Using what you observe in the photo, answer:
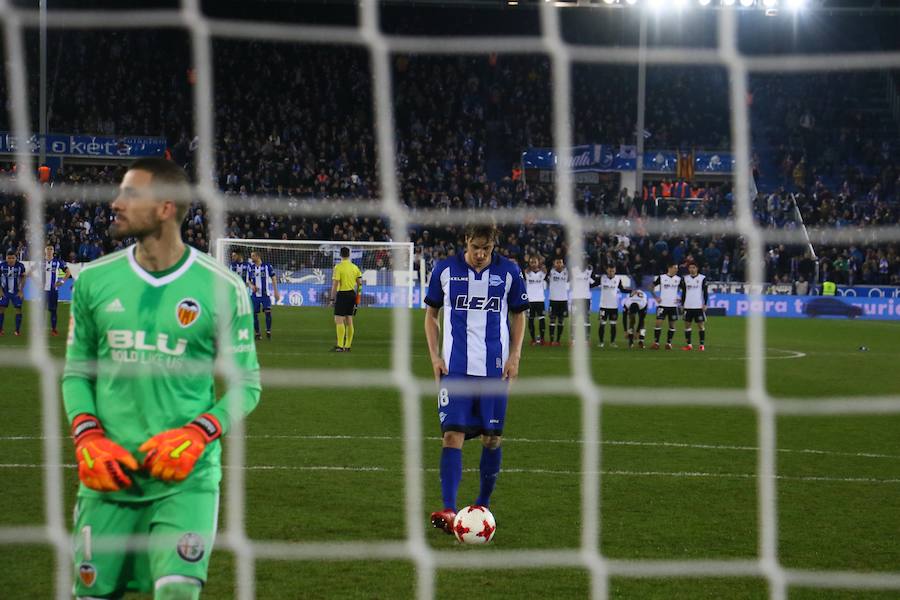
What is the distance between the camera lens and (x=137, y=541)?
3719 millimetres

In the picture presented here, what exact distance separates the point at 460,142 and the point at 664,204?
20.9 ft

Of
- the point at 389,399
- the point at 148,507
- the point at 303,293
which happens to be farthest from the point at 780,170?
the point at 148,507

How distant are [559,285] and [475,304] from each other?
14082 millimetres

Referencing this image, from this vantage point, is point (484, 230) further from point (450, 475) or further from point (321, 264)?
point (321, 264)

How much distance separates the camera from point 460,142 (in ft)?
119

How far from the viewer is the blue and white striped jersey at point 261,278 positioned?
20.2m

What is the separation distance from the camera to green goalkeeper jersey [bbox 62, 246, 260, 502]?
3.80 meters

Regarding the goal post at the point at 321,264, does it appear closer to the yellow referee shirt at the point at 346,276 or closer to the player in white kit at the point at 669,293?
the yellow referee shirt at the point at 346,276

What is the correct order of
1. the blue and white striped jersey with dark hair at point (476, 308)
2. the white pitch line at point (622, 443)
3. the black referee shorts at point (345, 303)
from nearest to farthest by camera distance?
1. the blue and white striped jersey with dark hair at point (476, 308)
2. the white pitch line at point (622, 443)
3. the black referee shorts at point (345, 303)

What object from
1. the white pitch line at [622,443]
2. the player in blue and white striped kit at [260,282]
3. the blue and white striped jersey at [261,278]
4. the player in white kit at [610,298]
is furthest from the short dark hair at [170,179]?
the blue and white striped jersey at [261,278]

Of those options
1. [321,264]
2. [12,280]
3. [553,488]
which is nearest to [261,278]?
[12,280]

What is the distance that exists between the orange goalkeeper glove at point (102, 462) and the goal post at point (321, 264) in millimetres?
16985

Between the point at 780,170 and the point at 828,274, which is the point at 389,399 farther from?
the point at 780,170

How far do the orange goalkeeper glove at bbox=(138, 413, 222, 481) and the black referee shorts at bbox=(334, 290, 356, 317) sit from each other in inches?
555
